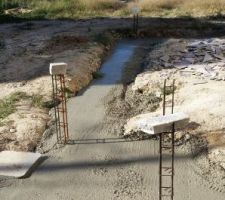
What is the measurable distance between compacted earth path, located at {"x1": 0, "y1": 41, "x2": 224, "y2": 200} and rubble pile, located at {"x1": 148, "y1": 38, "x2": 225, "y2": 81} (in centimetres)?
358

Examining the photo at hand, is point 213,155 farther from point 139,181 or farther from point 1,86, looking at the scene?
point 1,86

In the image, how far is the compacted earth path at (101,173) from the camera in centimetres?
696

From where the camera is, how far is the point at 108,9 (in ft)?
70.6

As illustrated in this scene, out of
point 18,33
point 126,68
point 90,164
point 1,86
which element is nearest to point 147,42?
point 126,68

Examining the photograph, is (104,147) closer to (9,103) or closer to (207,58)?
(9,103)

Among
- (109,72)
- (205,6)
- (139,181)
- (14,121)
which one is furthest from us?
(205,6)

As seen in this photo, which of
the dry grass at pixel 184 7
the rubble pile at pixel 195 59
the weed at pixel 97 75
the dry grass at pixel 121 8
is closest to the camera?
the rubble pile at pixel 195 59

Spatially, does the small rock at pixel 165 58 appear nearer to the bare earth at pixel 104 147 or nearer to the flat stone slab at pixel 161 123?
the bare earth at pixel 104 147

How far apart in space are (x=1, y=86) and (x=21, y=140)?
3433 millimetres

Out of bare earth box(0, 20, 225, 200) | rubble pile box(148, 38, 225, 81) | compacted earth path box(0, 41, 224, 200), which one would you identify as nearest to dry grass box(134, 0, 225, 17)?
rubble pile box(148, 38, 225, 81)

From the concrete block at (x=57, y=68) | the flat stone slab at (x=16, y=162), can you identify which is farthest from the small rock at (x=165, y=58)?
the flat stone slab at (x=16, y=162)

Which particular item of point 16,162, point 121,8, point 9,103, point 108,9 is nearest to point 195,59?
point 9,103

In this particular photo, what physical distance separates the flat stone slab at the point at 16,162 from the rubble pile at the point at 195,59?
5.27 m

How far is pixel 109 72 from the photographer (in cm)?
1304
